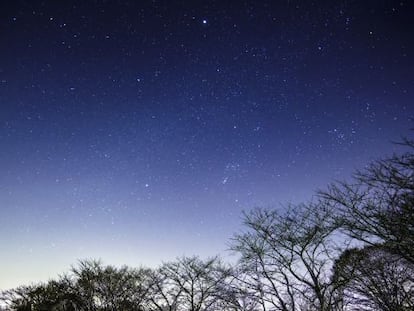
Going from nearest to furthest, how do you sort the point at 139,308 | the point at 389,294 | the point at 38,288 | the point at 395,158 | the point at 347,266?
the point at 395,158
the point at 389,294
the point at 347,266
the point at 139,308
the point at 38,288

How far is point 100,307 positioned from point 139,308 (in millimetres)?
3952

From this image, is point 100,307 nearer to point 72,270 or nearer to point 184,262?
point 72,270

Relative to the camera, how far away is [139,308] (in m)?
30.6

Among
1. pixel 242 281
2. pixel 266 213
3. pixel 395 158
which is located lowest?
pixel 242 281

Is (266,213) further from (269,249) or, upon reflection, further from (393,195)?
(393,195)

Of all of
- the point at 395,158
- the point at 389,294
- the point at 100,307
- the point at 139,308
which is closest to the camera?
the point at 395,158

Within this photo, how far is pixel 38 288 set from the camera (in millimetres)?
35156

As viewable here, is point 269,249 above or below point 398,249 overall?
above

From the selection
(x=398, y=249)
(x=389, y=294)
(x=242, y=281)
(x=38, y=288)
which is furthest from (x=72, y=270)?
(x=398, y=249)

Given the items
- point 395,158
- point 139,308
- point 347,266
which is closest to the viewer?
point 395,158

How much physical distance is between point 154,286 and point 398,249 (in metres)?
27.0

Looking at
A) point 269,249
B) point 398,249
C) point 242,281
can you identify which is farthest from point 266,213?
point 398,249

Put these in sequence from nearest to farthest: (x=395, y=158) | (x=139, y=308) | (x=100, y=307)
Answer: (x=395, y=158) → (x=100, y=307) → (x=139, y=308)

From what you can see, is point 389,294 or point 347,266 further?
point 347,266
